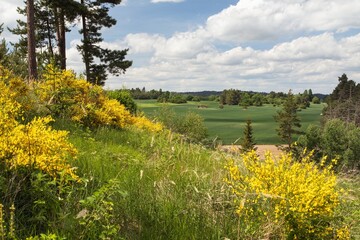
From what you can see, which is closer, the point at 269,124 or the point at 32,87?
the point at 32,87

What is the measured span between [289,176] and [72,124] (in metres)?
6.35

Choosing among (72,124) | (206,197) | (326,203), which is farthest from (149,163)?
(72,124)

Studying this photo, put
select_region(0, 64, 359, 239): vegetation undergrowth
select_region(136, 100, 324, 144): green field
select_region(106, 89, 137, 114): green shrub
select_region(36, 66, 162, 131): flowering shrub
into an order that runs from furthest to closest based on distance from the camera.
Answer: select_region(136, 100, 324, 144): green field, select_region(106, 89, 137, 114): green shrub, select_region(36, 66, 162, 131): flowering shrub, select_region(0, 64, 359, 239): vegetation undergrowth

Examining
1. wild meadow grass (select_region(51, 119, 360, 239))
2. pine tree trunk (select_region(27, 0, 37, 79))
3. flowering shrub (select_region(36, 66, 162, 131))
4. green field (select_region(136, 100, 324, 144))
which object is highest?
pine tree trunk (select_region(27, 0, 37, 79))

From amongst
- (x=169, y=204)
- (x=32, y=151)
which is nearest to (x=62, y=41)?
(x=32, y=151)

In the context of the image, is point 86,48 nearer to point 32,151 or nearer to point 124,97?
point 124,97

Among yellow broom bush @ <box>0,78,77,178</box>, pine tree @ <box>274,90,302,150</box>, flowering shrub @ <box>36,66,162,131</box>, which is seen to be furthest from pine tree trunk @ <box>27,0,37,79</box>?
pine tree @ <box>274,90,302,150</box>

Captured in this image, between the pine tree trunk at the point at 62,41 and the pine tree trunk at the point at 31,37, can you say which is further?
the pine tree trunk at the point at 62,41

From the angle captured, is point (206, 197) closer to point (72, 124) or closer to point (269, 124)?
point (72, 124)

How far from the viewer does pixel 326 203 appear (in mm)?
4102

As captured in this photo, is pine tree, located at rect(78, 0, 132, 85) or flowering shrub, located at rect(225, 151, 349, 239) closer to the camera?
flowering shrub, located at rect(225, 151, 349, 239)

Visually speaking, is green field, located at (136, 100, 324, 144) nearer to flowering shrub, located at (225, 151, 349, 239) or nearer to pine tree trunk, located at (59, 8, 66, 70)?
pine tree trunk, located at (59, 8, 66, 70)

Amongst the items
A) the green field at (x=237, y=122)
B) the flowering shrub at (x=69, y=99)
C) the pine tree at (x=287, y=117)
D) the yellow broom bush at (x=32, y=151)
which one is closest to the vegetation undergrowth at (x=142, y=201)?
the yellow broom bush at (x=32, y=151)

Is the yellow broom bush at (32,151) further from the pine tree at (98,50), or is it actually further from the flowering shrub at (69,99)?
the pine tree at (98,50)
